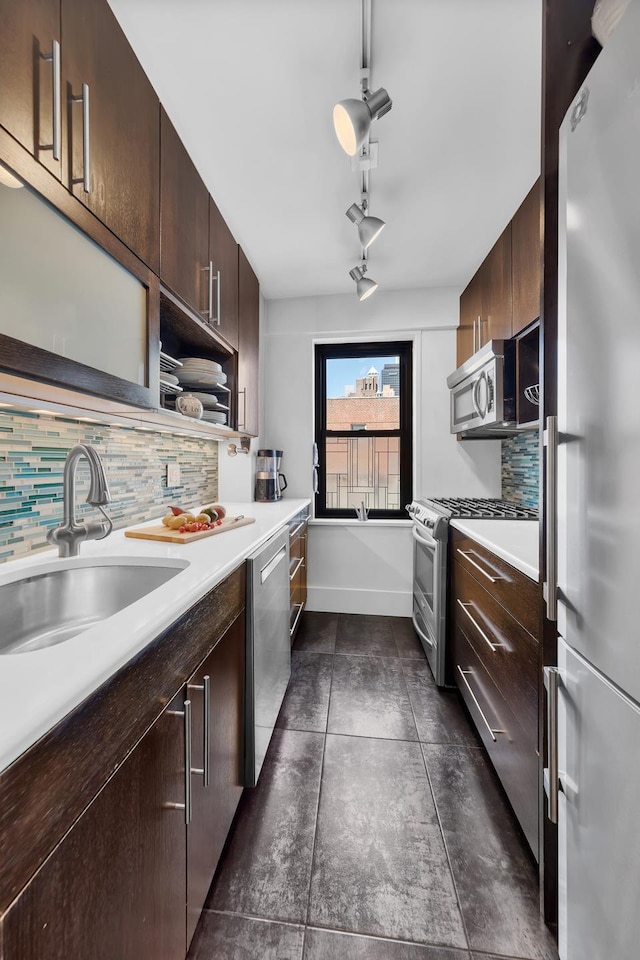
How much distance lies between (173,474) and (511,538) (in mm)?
1681

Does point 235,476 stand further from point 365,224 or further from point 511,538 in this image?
point 511,538

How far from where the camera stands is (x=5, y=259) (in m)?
0.81

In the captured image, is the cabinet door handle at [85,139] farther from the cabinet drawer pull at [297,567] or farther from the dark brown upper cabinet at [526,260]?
the cabinet drawer pull at [297,567]

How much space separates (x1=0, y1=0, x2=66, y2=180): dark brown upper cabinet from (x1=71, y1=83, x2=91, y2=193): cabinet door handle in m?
0.05

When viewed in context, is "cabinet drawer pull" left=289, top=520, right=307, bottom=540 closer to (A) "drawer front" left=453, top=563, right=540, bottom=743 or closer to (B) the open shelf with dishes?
(B) the open shelf with dishes

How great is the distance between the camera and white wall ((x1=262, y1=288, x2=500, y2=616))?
10.0ft

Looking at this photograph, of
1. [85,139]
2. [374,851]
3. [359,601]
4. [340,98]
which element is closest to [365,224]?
[340,98]

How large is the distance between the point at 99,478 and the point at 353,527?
2224mm

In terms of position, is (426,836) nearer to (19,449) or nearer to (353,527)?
(19,449)

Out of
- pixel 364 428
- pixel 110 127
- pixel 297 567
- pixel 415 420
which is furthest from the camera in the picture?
pixel 364 428

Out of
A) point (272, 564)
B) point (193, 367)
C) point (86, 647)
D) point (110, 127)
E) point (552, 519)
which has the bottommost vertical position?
point (272, 564)

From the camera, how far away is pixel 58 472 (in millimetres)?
1317

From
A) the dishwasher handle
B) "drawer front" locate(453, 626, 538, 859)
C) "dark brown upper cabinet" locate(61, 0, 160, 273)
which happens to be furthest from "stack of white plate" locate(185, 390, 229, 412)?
"drawer front" locate(453, 626, 538, 859)

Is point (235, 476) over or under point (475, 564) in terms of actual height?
over
